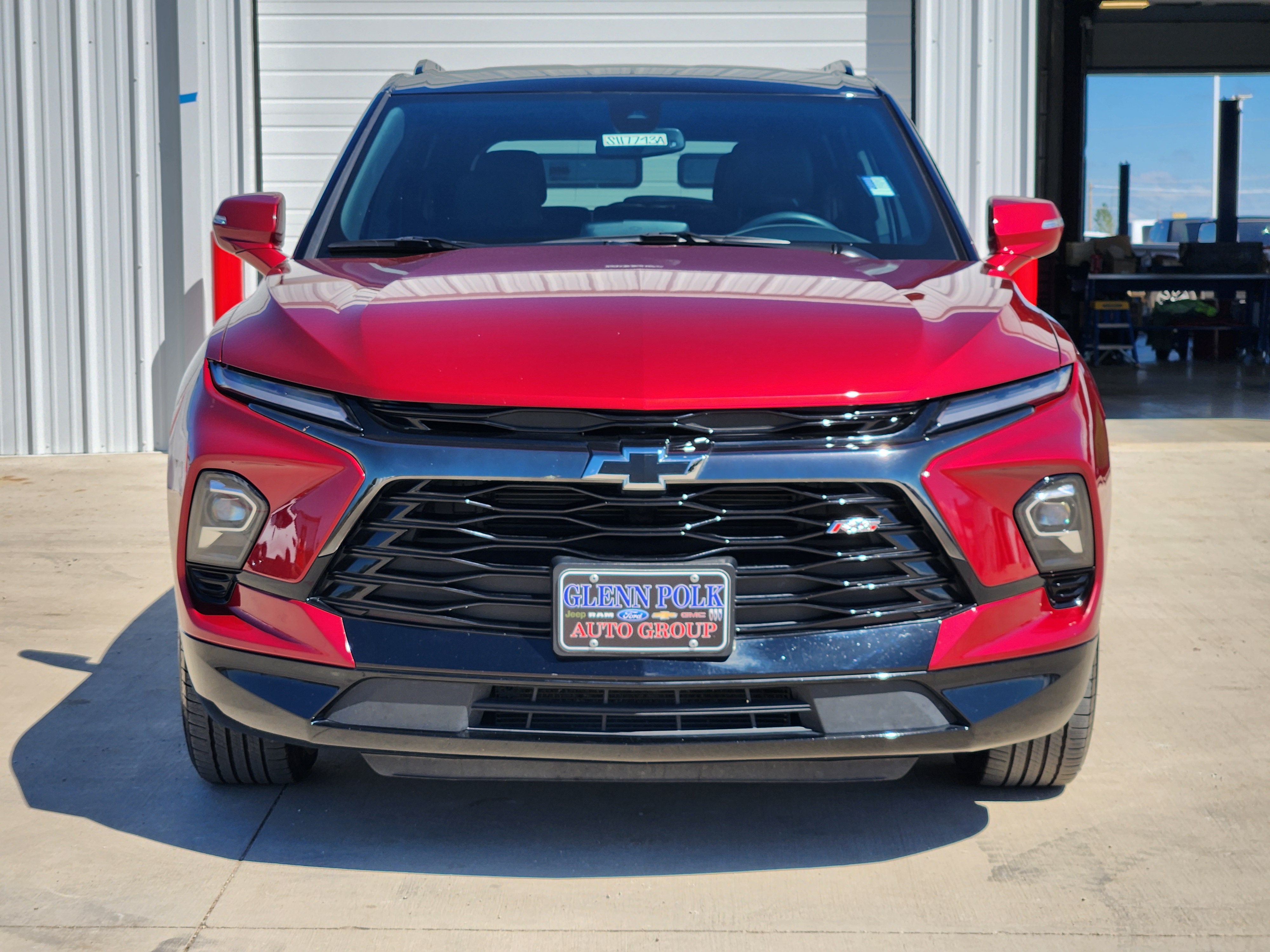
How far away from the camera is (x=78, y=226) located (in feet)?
24.5

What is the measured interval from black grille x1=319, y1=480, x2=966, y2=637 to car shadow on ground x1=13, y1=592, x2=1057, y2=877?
546 mm

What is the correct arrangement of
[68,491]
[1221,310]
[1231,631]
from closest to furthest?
[1231,631], [68,491], [1221,310]

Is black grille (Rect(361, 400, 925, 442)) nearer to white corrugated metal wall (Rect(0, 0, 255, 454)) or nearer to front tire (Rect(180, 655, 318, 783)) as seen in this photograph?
front tire (Rect(180, 655, 318, 783))

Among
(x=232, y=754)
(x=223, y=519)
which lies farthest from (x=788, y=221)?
(x=232, y=754)

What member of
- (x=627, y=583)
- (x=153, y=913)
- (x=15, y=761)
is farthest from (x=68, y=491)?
(x=627, y=583)

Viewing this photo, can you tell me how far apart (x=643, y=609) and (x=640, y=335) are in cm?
48

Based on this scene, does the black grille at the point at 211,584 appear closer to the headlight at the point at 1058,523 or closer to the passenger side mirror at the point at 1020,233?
the headlight at the point at 1058,523

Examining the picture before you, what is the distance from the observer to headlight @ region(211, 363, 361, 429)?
7.54 feet

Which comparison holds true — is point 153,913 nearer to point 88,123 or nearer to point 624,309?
point 624,309

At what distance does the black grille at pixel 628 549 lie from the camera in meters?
2.23

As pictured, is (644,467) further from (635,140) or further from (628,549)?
(635,140)

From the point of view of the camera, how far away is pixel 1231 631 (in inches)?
163

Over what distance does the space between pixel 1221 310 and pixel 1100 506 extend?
14704 millimetres

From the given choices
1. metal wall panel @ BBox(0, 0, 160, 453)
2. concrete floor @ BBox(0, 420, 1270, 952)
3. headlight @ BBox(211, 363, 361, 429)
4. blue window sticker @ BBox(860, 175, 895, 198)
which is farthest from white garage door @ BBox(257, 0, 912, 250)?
headlight @ BBox(211, 363, 361, 429)
